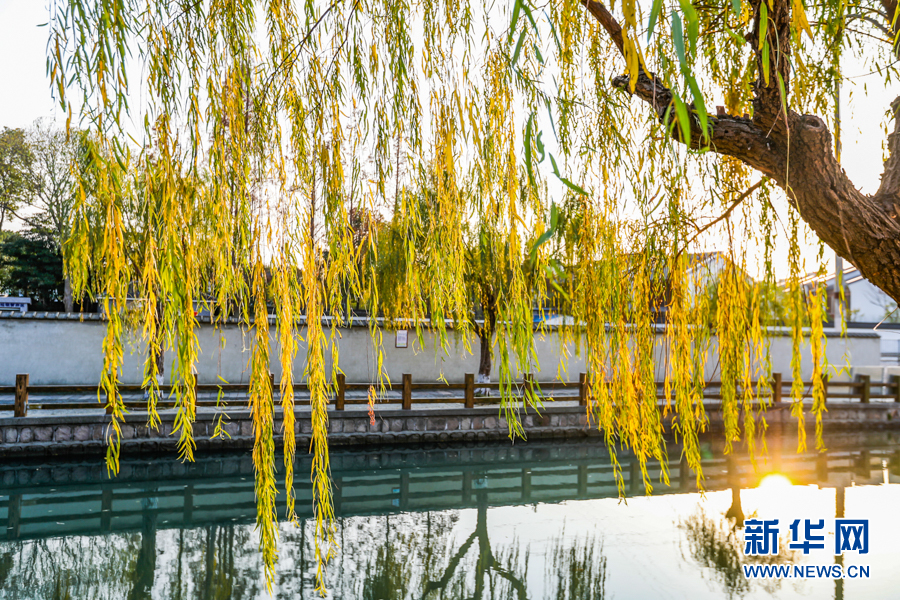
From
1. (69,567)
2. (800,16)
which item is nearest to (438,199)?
(800,16)

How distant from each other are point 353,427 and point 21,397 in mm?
3688

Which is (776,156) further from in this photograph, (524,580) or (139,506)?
(139,506)

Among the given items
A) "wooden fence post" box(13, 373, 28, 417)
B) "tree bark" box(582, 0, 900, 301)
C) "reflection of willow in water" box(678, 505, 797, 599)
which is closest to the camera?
"tree bark" box(582, 0, 900, 301)

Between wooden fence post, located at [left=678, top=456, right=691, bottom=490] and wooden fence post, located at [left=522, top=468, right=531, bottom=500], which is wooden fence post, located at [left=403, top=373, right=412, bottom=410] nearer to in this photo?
wooden fence post, located at [left=522, top=468, right=531, bottom=500]

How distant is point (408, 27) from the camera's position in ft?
5.33

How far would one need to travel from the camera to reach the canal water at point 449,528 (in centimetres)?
393

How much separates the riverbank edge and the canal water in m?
0.21

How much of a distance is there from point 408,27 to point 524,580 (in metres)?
3.70

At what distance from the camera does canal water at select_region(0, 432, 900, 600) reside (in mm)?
3934

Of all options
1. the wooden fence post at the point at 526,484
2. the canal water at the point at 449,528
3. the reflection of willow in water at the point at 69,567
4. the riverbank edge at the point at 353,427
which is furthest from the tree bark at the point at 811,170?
the wooden fence post at the point at 526,484

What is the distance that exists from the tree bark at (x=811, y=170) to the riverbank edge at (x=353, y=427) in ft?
13.0

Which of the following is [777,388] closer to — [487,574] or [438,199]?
[487,574]

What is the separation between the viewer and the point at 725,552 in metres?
4.61

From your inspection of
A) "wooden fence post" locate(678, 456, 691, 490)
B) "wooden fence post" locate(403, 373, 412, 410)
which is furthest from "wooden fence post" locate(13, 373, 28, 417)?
"wooden fence post" locate(678, 456, 691, 490)
